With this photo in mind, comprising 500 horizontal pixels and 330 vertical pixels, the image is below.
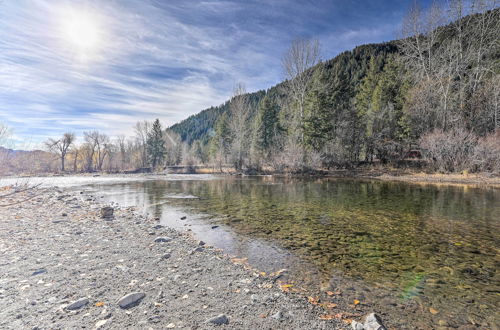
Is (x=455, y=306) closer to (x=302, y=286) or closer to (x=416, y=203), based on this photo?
(x=302, y=286)

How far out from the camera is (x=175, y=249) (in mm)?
6125

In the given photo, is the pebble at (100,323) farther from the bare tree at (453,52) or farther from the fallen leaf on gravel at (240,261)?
the bare tree at (453,52)

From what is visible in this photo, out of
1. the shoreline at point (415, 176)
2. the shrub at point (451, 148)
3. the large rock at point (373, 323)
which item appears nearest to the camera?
the large rock at point (373, 323)

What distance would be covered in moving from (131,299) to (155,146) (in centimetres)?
6342

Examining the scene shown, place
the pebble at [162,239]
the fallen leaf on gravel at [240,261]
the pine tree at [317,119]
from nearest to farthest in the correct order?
1. the fallen leaf on gravel at [240,261]
2. the pebble at [162,239]
3. the pine tree at [317,119]

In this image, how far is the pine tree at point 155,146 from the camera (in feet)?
204

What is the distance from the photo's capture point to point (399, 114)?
36.9 m

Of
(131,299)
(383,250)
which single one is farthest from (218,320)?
(383,250)

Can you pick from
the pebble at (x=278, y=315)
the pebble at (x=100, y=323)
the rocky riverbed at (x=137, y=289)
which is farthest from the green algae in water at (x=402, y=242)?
the pebble at (x=100, y=323)

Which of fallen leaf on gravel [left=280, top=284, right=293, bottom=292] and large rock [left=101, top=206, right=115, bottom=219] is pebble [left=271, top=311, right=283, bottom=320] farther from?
large rock [left=101, top=206, right=115, bottom=219]

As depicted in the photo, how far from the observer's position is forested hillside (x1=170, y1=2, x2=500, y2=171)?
26203 millimetres

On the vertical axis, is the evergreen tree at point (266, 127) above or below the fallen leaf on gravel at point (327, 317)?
above

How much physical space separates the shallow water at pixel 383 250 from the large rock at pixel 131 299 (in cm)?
266

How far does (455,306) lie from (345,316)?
6.48 feet
